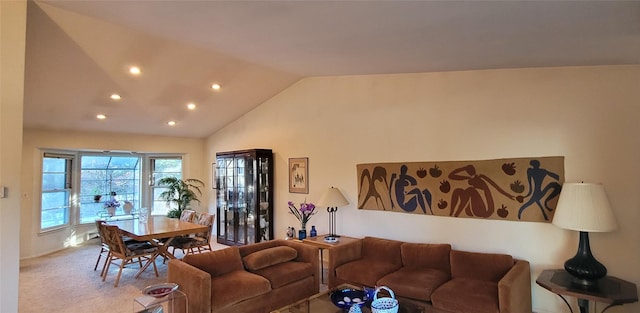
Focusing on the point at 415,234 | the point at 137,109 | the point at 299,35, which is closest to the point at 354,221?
the point at 415,234

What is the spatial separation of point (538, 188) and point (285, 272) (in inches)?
108

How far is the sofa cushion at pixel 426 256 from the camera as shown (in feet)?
12.7

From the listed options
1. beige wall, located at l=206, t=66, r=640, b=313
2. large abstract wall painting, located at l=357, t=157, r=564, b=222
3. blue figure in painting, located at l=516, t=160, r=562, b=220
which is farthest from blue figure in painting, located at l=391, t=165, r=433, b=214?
blue figure in painting, located at l=516, t=160, r=562, b=220

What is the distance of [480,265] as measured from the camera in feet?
11.8

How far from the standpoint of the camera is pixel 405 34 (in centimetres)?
275

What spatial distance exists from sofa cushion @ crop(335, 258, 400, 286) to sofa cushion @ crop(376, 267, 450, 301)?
4.3 inches

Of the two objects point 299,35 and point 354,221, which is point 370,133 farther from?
point 299,35

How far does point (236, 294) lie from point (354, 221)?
2.28 metres

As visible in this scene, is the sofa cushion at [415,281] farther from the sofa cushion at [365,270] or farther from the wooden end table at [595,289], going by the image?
the wooden end table at [595,289]

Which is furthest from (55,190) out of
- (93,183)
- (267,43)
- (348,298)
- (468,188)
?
(468,188)

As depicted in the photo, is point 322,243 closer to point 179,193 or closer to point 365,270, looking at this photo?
point 365,270

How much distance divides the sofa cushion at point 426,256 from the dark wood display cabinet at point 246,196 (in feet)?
9.39

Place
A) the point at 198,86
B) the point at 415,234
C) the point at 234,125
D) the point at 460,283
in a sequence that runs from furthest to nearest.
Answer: the point at 234,125 < the point at 198,86 < the point at 415,234 < the point at 460,283

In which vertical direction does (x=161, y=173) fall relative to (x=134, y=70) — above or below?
below
